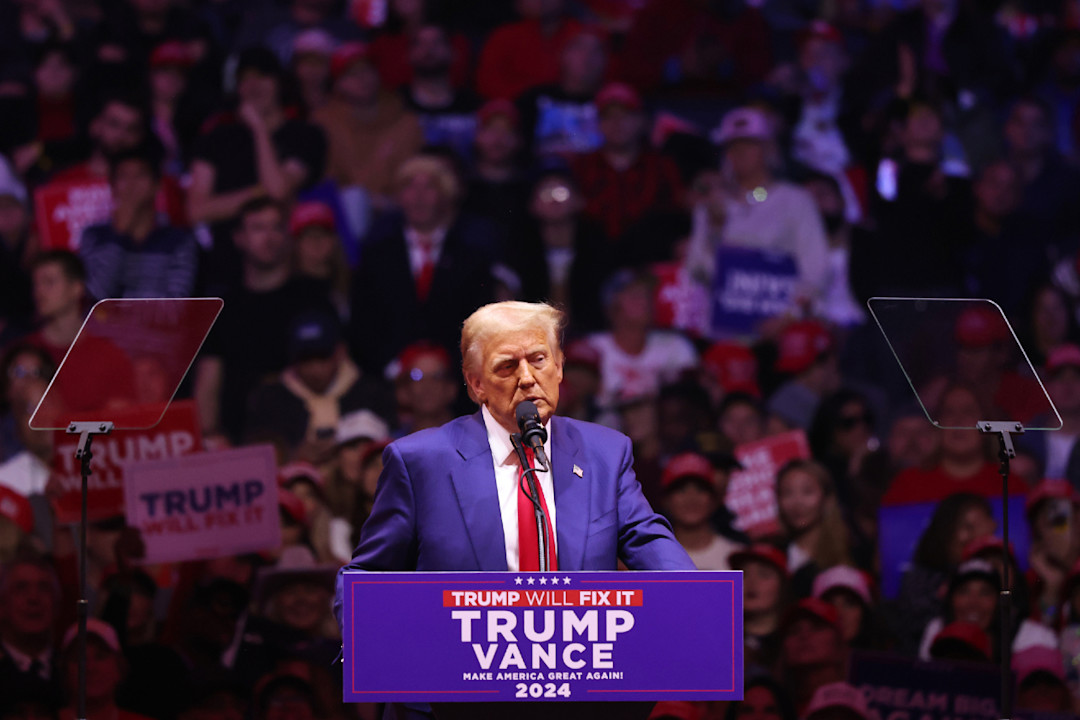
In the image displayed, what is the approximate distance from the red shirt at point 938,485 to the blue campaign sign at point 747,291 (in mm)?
980

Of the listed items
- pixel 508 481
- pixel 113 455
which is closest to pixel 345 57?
pixel 113 455

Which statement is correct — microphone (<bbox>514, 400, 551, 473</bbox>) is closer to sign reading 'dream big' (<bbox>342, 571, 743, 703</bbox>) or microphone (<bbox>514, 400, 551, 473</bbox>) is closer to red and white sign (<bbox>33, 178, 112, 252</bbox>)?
sign reading 'dream big' (<bbox>342, 571, 743, 703</bbox>)

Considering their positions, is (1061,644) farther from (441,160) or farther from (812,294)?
(441,160)

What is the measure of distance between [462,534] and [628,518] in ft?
1.15

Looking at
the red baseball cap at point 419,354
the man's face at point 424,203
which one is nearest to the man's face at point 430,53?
the man's face at point 424,203

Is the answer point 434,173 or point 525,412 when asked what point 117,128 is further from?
point 525,412

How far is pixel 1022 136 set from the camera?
6.21 m

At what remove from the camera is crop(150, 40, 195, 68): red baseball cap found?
241 inches

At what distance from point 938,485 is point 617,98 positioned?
2.38 meters

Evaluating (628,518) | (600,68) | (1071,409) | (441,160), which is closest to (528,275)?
(441,160)

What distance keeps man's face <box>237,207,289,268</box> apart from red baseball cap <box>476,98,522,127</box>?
109 cm

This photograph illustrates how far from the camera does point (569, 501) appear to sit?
242 centimetres

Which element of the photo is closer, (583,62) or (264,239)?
(264,239)

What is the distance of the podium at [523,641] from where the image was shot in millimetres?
2047
